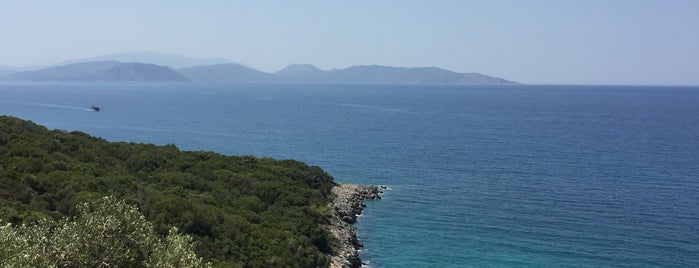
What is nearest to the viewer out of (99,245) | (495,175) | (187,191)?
(99,245)

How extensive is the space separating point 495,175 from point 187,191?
44908 millimetres

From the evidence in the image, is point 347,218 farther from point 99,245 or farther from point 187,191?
point 99,245

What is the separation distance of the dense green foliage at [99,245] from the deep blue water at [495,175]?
29935 millimetres

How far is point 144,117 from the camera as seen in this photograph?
156 metres

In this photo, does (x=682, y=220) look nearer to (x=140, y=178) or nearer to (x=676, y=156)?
(x=676, y=156)

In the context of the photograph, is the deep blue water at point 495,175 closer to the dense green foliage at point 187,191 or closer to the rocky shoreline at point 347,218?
the rocky shoreline at point 347,218

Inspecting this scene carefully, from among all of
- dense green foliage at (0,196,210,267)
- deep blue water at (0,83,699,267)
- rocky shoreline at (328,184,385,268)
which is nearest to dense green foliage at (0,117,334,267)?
rocky shoreline at (328,184,385,268)

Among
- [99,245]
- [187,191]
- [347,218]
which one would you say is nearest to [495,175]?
[347,218]

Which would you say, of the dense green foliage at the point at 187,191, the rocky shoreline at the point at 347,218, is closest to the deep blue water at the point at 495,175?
the rocky shoreline at the point at 347,218

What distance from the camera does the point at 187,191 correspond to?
48031mm

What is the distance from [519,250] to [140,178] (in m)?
34.9

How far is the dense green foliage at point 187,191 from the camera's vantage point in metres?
35.9

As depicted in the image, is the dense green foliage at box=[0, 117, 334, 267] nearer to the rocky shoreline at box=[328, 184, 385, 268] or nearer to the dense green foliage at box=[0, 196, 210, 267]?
the rocky shoreline at box=[328, 184, 385, 268]

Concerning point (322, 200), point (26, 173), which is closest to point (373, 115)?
point (322, 200)
